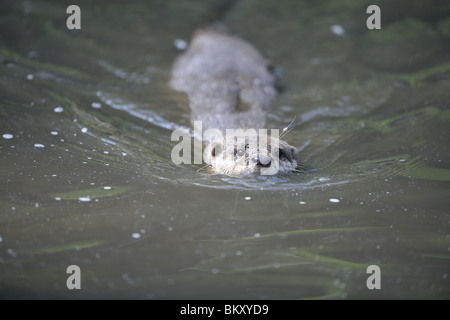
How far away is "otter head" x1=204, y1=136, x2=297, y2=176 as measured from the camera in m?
4.31

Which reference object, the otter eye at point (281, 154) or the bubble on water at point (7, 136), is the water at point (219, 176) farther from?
the otter eye at point (281, 154)

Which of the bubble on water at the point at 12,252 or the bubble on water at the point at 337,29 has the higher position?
the bubble on water at the point at 337,29

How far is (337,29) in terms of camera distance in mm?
7844

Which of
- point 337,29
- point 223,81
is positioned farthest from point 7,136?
point 337,29

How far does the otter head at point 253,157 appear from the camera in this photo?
14.1 ft

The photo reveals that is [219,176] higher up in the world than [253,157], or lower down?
lower down

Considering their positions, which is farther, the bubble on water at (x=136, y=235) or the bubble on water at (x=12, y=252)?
the bubble on water at (x=136, y=235)

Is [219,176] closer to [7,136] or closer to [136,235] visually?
[136,235]

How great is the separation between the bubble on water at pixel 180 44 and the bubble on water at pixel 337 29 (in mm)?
2229

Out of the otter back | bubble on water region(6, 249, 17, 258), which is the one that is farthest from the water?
the otter back

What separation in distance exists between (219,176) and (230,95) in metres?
1.89

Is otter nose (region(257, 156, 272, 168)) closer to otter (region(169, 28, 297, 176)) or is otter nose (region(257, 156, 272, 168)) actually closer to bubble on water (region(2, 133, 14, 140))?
otter (region(169, 28, 297, 176))

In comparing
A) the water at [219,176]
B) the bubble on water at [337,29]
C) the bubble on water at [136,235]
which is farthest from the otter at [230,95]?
the bubble on water at [337,29]
